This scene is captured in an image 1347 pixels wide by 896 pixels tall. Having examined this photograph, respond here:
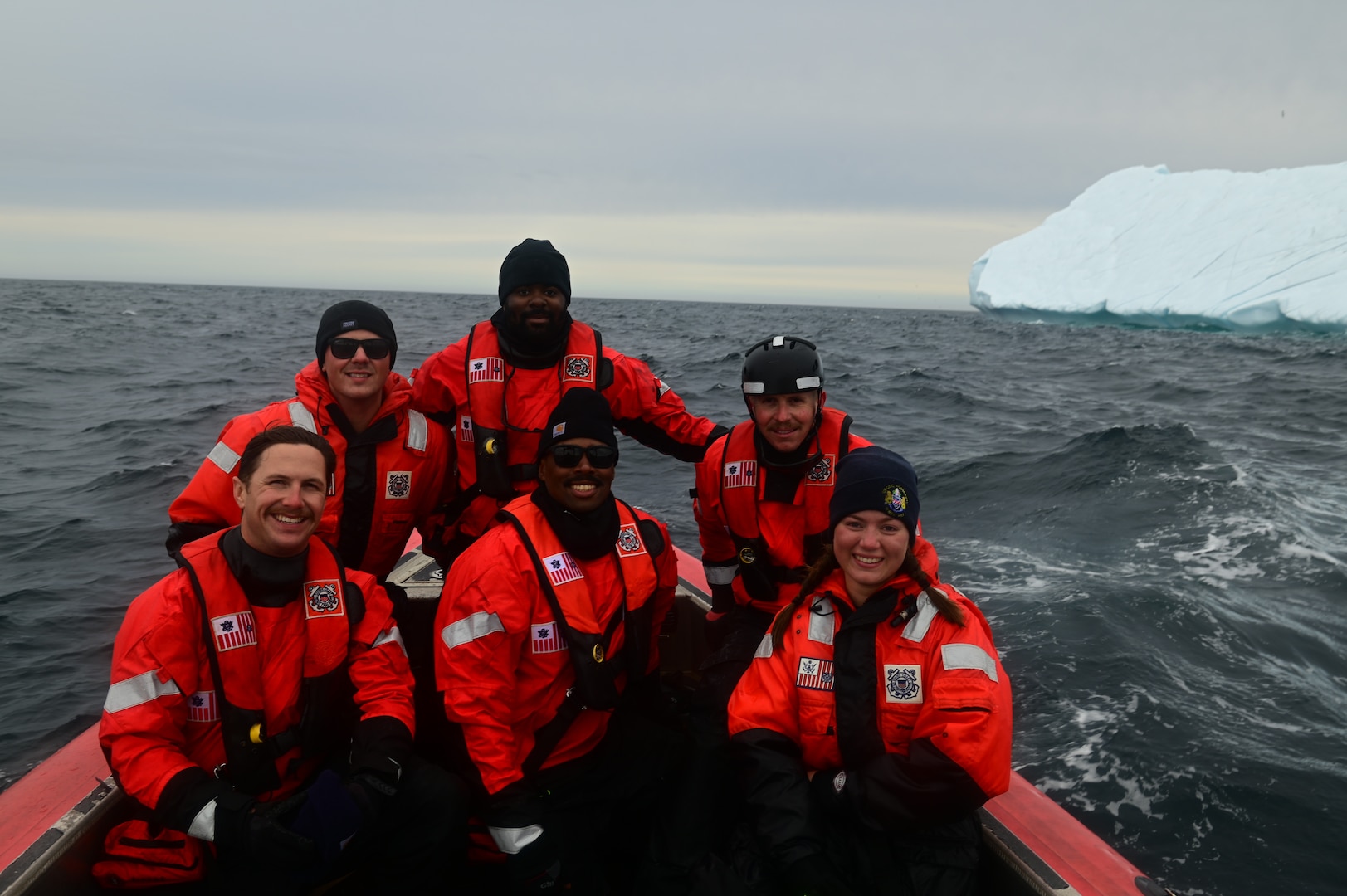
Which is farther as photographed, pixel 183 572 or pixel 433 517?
pixel 433 517

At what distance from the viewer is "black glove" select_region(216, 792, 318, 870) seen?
6.97 feet

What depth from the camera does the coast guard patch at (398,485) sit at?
330 centimetres

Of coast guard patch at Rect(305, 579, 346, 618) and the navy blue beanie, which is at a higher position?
the navy blue beanie

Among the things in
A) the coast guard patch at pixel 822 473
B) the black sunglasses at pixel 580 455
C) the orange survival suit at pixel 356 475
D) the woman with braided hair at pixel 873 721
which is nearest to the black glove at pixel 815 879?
the woman with braided hair at pixel 873 721

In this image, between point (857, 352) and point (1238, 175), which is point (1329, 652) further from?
point (1238, 175)

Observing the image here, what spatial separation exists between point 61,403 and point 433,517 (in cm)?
1487

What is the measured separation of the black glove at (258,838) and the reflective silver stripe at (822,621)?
4.99 feet

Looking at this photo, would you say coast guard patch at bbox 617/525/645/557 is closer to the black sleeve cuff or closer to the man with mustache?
the man with mustache

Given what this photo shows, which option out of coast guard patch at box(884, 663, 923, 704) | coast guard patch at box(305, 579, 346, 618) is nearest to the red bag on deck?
coast guard patch at box(305, 579, 346, 618)

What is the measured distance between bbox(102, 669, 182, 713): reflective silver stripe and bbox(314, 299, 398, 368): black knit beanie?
133 centimetres

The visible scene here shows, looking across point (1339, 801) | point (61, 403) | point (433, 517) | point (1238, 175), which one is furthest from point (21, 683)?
point (1238, 175)

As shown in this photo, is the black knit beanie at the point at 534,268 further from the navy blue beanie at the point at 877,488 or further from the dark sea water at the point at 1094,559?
the dark sea water at the point at 1094,559

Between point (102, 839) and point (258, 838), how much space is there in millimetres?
831

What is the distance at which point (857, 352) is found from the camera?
90.6 feet
